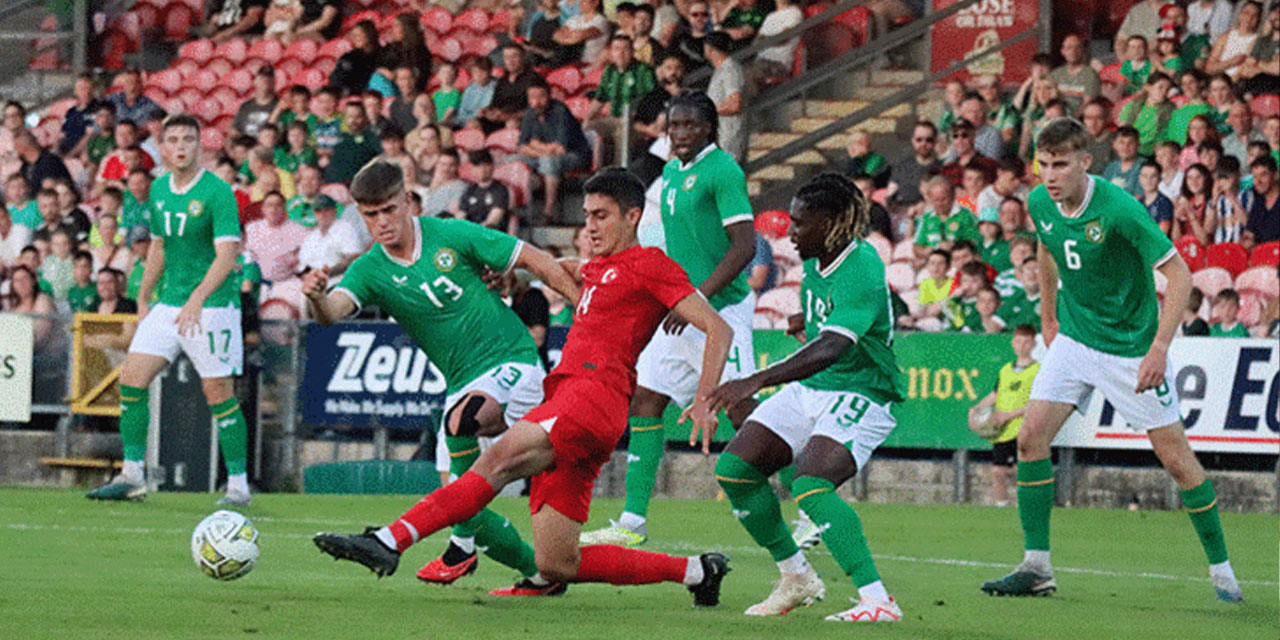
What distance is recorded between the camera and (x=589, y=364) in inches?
284

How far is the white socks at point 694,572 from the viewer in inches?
297

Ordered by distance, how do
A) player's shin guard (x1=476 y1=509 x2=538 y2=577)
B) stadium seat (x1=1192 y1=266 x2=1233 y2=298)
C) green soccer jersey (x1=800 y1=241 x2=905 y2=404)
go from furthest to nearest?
stadium seat (x1=1192 y1=266 x2=1233 y2=298) < player's shin guard (x1=476 y1=509 x2=538 y2=577) < green soccer jersey (x1=800 y1=241 x2=905 y2=404)

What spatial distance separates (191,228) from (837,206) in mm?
5815

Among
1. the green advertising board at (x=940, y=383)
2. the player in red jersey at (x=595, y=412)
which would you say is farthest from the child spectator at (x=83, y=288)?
the player in red jersey at (x=595, y=412)

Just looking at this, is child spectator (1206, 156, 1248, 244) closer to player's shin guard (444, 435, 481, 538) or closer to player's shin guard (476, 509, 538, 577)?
player's shin guard (444, 435, 481, 538)

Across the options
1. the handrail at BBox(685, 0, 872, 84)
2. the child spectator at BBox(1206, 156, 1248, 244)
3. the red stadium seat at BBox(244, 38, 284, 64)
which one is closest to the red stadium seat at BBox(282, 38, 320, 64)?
the red stadium seat at BBox(244, 38, 284, 64)

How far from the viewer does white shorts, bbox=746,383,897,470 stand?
767cm

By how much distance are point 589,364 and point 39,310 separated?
1148cm

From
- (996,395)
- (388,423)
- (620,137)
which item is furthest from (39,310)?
(996,395)

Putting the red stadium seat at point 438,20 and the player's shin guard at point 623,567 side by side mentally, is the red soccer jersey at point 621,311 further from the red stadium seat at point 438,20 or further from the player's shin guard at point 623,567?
the red stadium seat at point 438,20

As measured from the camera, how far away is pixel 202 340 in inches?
485

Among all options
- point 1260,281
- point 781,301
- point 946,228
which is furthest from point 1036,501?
point 946,228

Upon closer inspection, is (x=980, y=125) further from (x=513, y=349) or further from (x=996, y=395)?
(x=513, y=349)

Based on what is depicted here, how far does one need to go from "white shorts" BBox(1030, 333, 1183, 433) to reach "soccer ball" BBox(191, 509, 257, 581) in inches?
140
